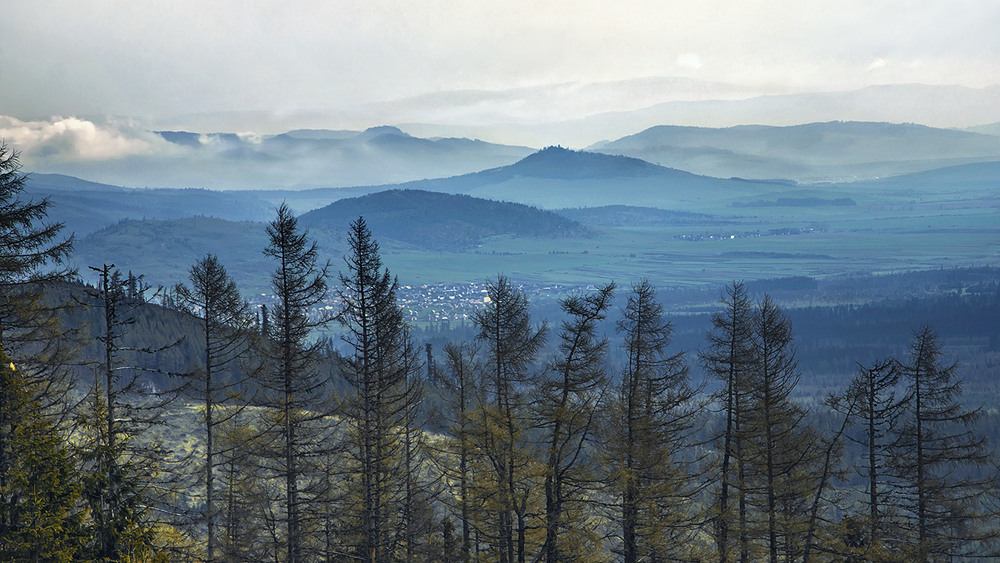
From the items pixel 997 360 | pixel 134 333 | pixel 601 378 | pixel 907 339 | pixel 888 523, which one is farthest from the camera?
pixel 907 339

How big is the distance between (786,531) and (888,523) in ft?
11.6

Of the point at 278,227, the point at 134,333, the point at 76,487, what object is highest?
the point at 278,227

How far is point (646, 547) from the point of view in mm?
24047

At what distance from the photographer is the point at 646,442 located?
23422 mm

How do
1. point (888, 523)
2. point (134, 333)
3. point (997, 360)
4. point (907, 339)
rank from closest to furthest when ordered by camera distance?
point (888, 523) → point (134, 333) → point (997, 360) → point (907, 339)

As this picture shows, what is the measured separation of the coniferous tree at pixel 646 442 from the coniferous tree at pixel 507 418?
2.70 m

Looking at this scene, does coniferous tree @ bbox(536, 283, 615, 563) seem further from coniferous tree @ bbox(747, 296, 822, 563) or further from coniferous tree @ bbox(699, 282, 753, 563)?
coniferous tree @ bbox(747, 296, 822, 563)

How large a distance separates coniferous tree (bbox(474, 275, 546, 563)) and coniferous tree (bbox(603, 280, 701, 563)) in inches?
106

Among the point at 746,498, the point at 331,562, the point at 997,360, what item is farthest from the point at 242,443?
the point at 997,360

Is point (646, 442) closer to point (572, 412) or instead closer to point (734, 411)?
point (572, 412)

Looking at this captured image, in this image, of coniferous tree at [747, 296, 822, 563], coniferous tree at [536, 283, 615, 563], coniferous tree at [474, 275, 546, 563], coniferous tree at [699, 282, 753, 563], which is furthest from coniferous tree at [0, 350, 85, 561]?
coniferous tree at [747, 296, 822, 563]

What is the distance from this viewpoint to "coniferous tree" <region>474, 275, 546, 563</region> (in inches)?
924

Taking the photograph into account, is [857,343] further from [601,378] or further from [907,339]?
[601,378]

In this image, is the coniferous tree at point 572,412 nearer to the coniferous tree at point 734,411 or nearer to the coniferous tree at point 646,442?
the coniferous tree at point 646,442
